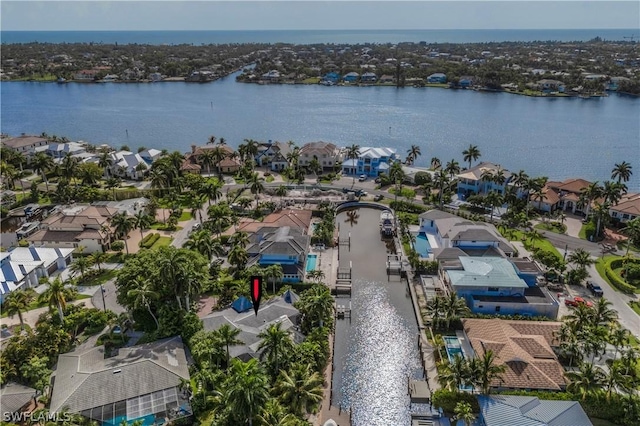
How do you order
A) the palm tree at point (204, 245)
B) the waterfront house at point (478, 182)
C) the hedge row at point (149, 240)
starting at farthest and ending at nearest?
the waterfront house at point (478, 182) → the hedge row at point (149, 240) → the palm tree at point (204, 245)

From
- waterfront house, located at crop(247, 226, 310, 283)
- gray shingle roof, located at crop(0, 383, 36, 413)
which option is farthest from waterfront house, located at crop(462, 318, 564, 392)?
gray shingle roof, located at crop(0, 383, 36, 413)

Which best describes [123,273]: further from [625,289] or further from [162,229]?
[625,289]

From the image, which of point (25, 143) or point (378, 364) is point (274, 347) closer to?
Answer: point (378, 364)

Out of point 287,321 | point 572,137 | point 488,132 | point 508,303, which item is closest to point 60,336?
point 287,321

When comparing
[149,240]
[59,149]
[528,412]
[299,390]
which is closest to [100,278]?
[149,240]

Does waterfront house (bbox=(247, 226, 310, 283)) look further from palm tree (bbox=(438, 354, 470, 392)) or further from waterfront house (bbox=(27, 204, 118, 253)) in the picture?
palm tree (bbox=(438, 354, 470, 392))

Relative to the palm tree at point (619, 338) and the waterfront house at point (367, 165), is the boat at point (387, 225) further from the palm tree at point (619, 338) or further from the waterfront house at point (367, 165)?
the palm tree at point (619, 338)

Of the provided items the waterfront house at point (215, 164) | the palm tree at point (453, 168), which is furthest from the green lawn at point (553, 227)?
the waterfront house at point (215, 164)
